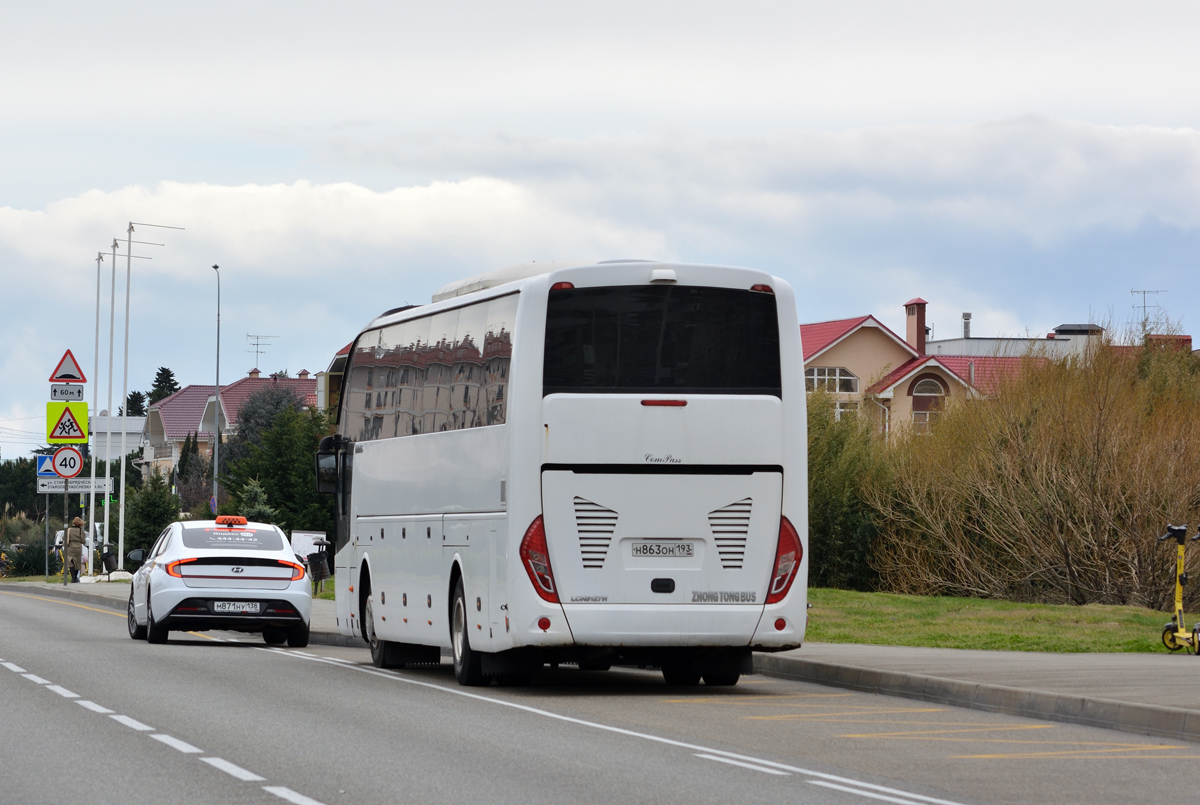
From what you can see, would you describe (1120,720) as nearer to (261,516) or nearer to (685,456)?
(685,456)

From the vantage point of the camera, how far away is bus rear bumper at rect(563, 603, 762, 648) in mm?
15172

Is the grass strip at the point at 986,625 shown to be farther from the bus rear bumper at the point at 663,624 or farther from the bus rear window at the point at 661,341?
the bus rear window at the point at 661,341

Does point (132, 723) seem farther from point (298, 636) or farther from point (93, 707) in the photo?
point (298, 636)

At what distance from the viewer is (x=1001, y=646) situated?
20.0 metres

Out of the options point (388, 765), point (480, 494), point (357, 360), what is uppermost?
point (357, 360)

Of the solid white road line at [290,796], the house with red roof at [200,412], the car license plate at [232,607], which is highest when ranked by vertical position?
the house with red roof at [200,412]

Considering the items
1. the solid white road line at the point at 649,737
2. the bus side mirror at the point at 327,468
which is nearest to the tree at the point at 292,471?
the bus side mirror at the point at 327,468

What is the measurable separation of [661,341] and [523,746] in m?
4.89

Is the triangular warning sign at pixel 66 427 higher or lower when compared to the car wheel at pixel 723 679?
higher

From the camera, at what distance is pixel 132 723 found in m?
12.7

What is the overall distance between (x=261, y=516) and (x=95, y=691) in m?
48.8

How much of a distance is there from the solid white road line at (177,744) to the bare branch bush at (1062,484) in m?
20.3

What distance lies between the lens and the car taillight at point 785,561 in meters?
15.5

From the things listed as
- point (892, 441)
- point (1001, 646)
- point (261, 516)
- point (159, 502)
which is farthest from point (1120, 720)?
point (159, 502)
